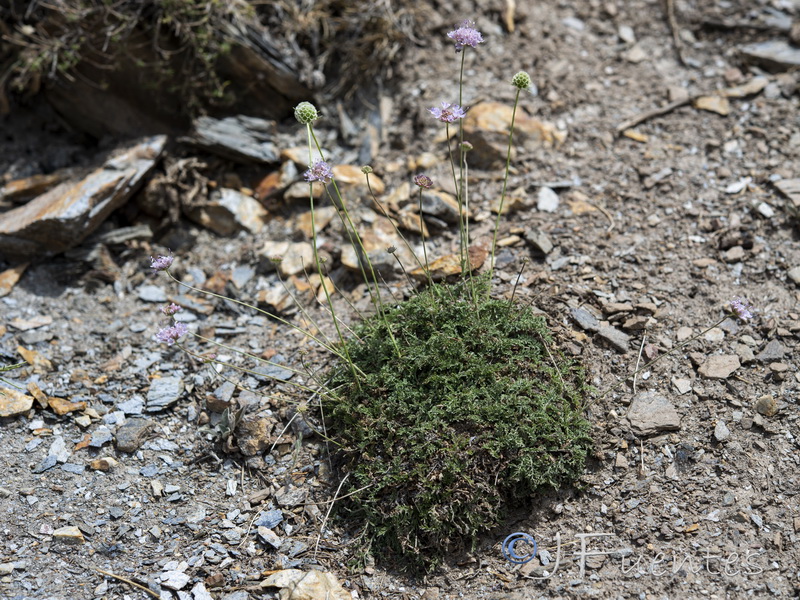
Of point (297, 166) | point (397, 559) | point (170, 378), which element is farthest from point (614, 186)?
point (170, 378)

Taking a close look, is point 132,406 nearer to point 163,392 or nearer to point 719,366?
point 163,392

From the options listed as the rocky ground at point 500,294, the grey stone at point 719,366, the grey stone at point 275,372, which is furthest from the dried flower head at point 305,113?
the grey stone at point 719,366

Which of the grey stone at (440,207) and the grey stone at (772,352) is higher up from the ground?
the grey stone at (440,207)

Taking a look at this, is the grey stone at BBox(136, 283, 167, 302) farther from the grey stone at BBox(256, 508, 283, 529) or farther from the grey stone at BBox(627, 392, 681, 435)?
the grey stone at BBox(627, 392, 681, 435)

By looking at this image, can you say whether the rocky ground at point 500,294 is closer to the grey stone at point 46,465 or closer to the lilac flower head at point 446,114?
the grey stone at point 46,465

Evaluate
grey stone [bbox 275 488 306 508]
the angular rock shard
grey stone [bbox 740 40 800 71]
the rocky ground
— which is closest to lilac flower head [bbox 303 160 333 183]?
the rocky ground
